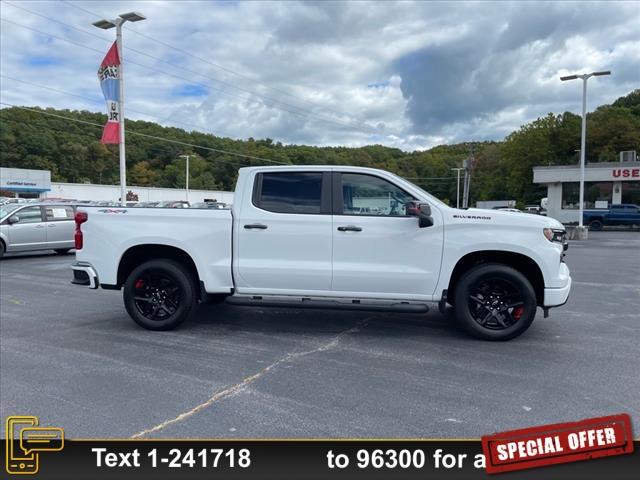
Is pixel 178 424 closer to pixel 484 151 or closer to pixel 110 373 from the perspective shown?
pixel 110 373

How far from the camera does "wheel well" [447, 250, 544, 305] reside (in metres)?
5.64

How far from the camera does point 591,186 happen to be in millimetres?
38625

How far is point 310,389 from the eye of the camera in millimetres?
4293

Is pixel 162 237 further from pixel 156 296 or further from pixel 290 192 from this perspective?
pixel 290 192

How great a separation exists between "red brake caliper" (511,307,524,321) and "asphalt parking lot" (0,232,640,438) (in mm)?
355

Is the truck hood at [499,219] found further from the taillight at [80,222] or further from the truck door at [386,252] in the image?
the taillight at [80,222]

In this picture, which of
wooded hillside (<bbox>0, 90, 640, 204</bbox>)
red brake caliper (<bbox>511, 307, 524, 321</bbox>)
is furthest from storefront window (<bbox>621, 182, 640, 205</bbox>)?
red brake caliper (<bbox>511, 307, 524, 321</bbox>)

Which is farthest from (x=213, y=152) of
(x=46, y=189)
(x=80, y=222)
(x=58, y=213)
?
(x=80, y=222)

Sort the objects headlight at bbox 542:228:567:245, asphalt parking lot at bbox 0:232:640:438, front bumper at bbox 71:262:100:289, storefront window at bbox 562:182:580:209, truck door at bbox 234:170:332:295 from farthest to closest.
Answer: storefront window at bbox 562:182:580:209 → front bumper at bbox 71:262:100:289 → truck door at bbox 234:170:332:295 → headlight at bbox 542:228:567:245 → asphalt parking lot at bbox 0:232:640:438

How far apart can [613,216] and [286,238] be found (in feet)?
113

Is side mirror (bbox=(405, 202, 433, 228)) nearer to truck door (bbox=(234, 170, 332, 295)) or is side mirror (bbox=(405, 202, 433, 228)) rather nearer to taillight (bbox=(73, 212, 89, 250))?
truck door (bbox=(234, 170, 332, 295))

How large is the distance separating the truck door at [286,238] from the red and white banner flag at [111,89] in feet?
42.7

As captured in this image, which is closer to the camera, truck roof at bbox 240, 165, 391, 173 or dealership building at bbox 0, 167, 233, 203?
truck roof at bbox 240, 165, 391, 173

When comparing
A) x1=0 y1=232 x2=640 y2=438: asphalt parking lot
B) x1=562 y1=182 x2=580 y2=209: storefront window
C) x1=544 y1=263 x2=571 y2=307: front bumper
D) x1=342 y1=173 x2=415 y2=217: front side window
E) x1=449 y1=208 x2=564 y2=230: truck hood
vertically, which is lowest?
x1=0 y1=232 x2=640 y2=438: asphalt parking lot
